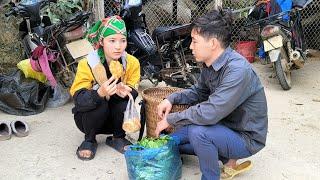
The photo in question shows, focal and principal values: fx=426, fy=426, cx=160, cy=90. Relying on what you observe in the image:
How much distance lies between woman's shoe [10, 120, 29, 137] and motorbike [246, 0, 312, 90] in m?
2.84

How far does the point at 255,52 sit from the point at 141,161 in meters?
4.38

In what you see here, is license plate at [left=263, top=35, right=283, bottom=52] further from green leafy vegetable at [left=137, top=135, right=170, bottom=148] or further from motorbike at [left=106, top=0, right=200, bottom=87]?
green leafy vegetable at [left=137, top=135, right=170, bottom=148]

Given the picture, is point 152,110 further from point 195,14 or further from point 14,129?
point 195,14

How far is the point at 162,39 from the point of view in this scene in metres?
4.95

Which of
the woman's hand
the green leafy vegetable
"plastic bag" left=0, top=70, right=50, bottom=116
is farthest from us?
"plastic bag" left=0, top=70, right=50, bottom=116

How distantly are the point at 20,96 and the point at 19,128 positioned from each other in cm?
52

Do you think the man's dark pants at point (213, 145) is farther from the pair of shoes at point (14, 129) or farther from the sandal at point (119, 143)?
the pair of shoes at point (14, 129)

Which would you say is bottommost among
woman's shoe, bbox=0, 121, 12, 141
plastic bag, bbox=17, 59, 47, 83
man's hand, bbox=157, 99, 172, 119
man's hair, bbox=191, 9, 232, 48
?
woman's shoe, bbox=0, 121, 12, 141

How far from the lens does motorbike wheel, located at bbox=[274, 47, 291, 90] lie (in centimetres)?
510

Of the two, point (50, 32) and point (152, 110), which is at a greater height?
point (50, 32)

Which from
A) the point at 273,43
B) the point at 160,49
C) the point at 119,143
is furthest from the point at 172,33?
the point at 119,143

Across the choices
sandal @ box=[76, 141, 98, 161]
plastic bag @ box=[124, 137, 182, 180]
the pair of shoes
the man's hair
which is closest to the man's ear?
the man's hair

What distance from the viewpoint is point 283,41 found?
16.9ft

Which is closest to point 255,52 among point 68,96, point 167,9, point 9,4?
point 167,9
